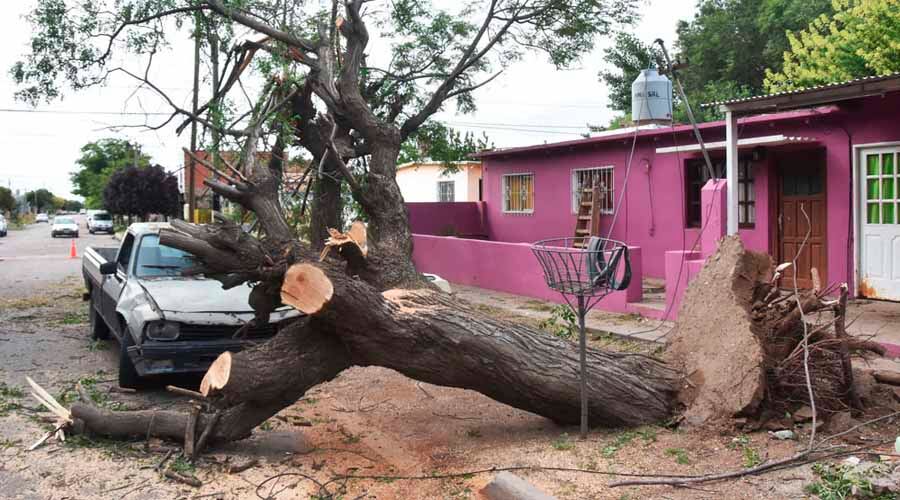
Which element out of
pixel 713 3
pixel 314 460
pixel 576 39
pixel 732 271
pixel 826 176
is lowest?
pixel 314 460

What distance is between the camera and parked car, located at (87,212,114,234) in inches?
1987

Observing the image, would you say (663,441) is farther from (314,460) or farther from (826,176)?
(826,176)

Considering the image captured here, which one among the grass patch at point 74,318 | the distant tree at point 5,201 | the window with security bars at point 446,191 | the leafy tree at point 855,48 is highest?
the leafy tree at point 855,48

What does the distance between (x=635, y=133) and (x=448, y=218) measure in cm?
887

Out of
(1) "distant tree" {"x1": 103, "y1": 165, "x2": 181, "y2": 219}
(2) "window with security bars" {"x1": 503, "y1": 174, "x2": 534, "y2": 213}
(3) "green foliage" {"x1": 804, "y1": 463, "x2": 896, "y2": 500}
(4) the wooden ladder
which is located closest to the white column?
(4) the wooden ladder

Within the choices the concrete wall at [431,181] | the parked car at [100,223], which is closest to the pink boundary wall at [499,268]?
the concrete wall at [431,181]

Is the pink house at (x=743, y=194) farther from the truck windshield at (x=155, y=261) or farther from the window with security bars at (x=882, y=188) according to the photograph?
the truck windshield at (x=155, y=261)

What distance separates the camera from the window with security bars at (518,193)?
1877cm

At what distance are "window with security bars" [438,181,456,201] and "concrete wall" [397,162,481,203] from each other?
0.13m

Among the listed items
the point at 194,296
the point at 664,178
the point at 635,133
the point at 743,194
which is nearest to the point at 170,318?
the point at 194,296

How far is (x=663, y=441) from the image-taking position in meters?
5.30

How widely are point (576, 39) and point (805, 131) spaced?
5013 mm

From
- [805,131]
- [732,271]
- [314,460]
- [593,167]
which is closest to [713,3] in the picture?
[593,167]

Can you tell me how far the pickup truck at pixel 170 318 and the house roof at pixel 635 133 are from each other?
7093 mm
